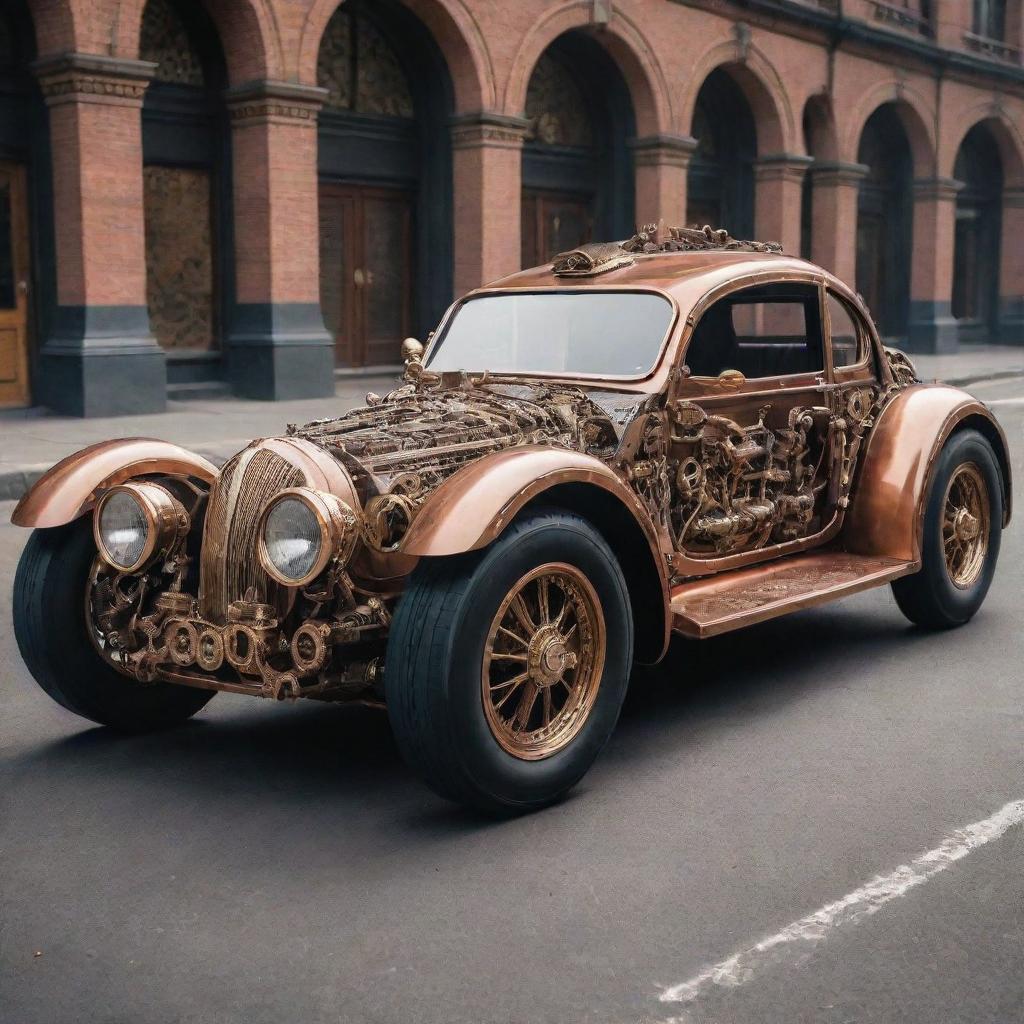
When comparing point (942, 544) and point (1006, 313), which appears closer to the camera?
point (942, 544)

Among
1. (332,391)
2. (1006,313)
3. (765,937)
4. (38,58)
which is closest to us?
(765,937)

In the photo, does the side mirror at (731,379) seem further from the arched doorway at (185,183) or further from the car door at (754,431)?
the arched doorway at (185,183)

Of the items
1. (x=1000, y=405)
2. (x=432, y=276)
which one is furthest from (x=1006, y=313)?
(x=432, y=276)

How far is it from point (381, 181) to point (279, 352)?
4479mm

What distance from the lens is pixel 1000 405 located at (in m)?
19.5

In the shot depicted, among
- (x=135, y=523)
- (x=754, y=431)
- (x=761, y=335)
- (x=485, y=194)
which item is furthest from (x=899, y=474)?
(x=485, y=194)

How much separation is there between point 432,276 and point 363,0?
13.3 feet

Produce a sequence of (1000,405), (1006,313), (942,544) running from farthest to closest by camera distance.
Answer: (1006,313)
(1000,405)
(942,544)

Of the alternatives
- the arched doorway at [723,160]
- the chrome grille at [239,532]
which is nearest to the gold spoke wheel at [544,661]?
the chrome grille at [239,532]

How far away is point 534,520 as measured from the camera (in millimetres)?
4309

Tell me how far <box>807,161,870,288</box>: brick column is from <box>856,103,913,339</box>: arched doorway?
10.1 feet

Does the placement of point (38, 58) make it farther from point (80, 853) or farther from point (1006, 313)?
point (1006, 313)

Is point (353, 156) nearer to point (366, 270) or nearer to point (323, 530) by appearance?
point (366, 270)

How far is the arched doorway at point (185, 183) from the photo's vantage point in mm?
17500
